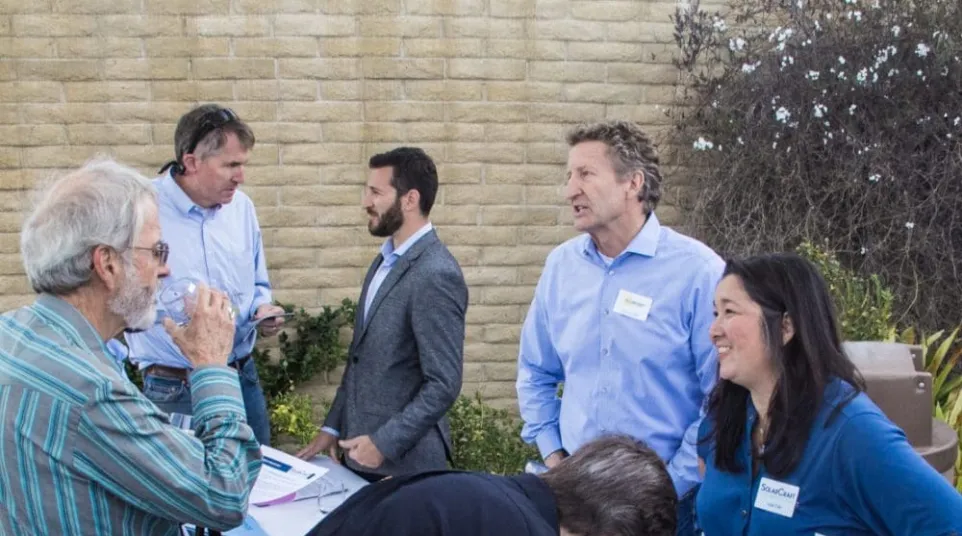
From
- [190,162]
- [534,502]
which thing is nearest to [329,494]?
[534,502]

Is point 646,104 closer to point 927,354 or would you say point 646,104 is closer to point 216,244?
point 927,354

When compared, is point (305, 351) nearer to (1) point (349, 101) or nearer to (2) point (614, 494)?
(1) point (349, 101)

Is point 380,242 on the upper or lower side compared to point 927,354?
upper

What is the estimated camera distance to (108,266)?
2.02 meters

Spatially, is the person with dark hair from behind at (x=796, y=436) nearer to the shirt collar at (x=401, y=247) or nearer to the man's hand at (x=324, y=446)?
the shirt collar at (x=401, y=247)

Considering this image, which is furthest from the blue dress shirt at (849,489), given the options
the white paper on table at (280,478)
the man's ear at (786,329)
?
the white paper on table at (280,478)

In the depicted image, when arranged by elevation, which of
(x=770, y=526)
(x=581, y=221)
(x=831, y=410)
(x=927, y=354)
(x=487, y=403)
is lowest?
(x=487, y=403)

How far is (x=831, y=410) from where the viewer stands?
2.29 meters

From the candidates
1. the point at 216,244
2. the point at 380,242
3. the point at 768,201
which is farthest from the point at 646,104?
the point at 216,244

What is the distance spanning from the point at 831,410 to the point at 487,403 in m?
3.69

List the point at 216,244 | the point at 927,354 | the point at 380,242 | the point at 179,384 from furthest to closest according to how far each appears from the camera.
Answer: the point at 380,242
the point at 927,354
the point at 216,244
the point at 179,384

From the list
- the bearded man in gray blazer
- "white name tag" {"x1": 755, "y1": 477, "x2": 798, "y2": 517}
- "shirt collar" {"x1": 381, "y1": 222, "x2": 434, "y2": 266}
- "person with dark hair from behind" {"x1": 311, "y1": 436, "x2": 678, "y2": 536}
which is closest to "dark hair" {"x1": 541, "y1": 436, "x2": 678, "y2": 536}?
"person with dark hair from behind" {"x1": 311, "y1": 436, "x2": 678, "y2": 536}

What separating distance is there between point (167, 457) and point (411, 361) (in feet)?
6.20

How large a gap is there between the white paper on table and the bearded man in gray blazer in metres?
0.37
